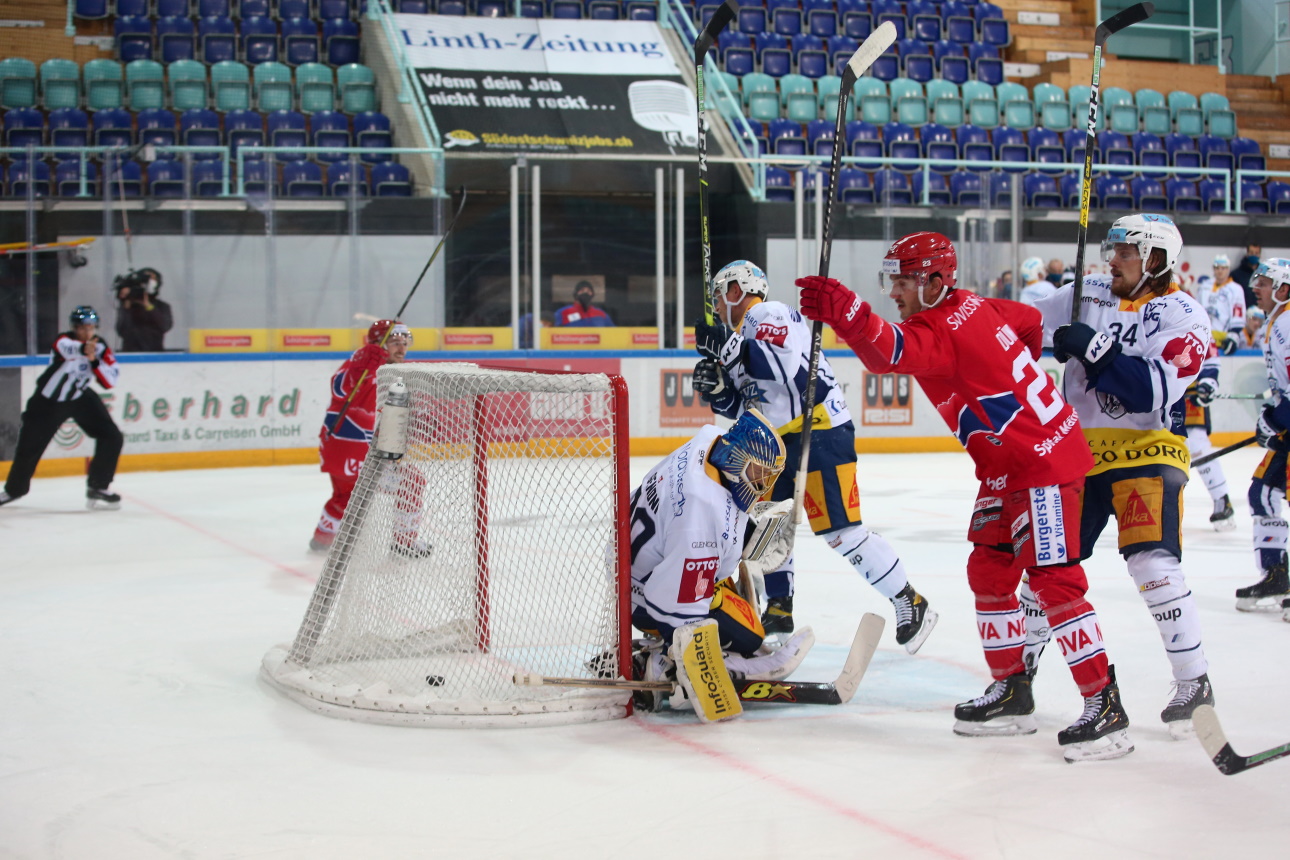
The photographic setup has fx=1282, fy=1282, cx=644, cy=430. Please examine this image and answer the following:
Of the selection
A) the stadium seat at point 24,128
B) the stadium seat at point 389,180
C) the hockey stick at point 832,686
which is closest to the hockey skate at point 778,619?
the hockey stick at point 832,686

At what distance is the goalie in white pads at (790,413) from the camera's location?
404 cm

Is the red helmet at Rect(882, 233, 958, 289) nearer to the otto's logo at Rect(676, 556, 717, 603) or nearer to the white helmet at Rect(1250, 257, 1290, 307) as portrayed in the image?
the otto's logo at Rect(676, 556, 717, 603)

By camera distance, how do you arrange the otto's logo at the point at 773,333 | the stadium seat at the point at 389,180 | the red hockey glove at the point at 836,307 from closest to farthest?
1. the red hockey glove at the point at 836,307
2. the otto's logo at the point at 773,333
3. the stadium seat at the point at 389,180

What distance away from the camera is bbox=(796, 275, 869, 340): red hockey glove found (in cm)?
291

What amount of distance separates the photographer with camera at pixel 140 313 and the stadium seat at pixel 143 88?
4281 millimetres

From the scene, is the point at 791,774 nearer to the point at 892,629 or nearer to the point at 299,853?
the point at 299,853

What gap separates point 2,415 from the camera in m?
8.84

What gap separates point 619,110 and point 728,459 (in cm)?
1119

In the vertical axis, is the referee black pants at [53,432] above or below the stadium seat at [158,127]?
below

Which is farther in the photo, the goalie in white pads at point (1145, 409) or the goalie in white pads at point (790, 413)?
the goalie in white pads at point (790, 413)

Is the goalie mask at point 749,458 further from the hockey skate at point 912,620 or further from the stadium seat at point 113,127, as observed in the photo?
the stadium seat at point 113,127

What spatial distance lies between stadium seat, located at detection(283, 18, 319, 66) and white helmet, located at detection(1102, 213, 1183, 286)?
12370 mm

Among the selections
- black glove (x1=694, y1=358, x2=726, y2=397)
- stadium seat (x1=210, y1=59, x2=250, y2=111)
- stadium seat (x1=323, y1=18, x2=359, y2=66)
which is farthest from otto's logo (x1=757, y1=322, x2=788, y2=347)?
stadium seat (x1=323, y1=18, x2=359, y2=66)

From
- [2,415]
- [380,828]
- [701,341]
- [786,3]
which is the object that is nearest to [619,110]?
[786,3]
